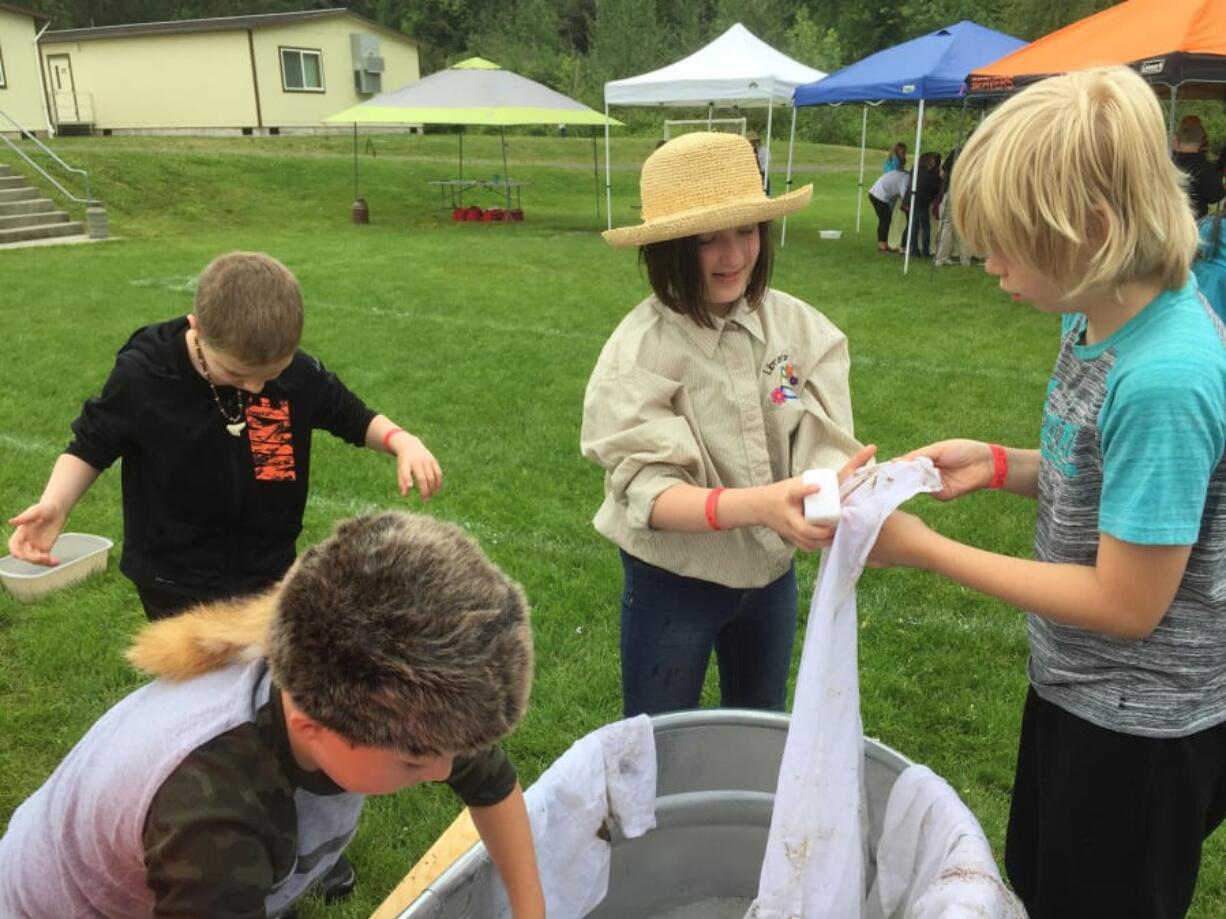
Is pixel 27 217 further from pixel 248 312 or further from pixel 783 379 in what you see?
pixel 783 379

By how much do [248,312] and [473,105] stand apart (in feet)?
44.5

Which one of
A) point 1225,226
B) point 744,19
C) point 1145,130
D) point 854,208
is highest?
point 744,19

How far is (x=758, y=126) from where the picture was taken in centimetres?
2906

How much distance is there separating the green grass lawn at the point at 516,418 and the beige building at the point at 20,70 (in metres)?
8.56

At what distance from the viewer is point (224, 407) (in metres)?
2.03

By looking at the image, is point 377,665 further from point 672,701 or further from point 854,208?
point 854,208

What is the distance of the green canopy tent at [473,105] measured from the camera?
46.3ft

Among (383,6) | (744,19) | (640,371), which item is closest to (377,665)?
(640,371)

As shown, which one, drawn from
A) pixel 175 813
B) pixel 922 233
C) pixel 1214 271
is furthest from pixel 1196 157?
pixel 175 813

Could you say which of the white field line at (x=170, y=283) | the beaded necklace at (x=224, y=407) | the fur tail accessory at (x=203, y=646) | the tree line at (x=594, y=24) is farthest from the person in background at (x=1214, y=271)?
the tree line at (x=594, y=24)

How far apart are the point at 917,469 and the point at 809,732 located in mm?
402

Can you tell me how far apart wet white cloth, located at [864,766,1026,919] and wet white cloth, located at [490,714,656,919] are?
39 centimetres

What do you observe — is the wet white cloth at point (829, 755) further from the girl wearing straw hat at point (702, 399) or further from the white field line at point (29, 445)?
the white field line at point (29, 445)

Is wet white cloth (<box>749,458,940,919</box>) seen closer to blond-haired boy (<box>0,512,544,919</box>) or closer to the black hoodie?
blond-haired boy (<box>0,512,544,919</box>)
